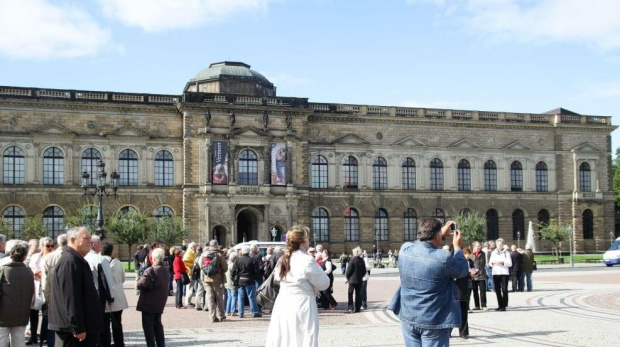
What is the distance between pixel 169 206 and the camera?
54750 mm

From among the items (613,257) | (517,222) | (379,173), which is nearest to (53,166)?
(379,173)

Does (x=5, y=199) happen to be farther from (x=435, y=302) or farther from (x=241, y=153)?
(x=435, y=302)

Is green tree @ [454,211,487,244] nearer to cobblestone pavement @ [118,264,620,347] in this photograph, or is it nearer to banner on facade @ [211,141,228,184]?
banner on facade @ [211,141,228,184]

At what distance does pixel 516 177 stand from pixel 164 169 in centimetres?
2798

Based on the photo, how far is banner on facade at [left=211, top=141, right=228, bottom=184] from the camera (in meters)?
54.1

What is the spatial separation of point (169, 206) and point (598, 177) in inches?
1379

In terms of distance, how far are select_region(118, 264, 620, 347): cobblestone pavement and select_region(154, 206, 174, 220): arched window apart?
94.3 feet

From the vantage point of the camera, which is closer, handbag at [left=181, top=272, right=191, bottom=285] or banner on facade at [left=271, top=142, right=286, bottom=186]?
handbag at [left=181, top=272, right=191, bottom=285]

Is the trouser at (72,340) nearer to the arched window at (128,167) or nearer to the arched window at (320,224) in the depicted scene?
the arched window at (128,167)

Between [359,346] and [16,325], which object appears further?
[359,346]

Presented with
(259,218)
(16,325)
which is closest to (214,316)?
(16,325)

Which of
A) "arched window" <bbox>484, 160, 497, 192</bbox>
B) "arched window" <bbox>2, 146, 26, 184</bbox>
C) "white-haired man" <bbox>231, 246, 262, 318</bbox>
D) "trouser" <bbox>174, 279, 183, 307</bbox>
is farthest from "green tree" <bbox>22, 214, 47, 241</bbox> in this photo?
"arched window" <bbox>484, 160, 497, 192</bbox>

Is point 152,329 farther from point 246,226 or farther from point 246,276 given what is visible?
point 246,226

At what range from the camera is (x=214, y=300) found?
19.2m
